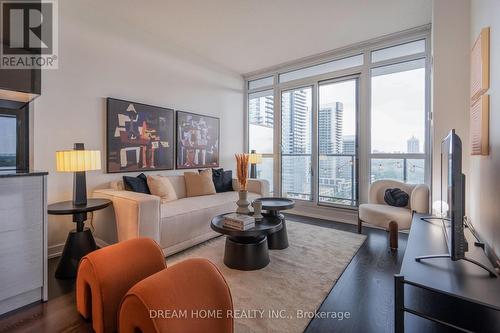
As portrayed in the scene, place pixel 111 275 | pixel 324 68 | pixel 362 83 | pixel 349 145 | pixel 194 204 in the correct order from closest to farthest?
1. pixel 111 275
2. pixel 194 204
3. pixel 362 83
4. pixel 349 145
5. pixel 324 68

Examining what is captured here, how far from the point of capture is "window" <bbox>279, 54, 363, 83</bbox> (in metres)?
4.04

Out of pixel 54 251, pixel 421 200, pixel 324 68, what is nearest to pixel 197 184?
pixel 54 251

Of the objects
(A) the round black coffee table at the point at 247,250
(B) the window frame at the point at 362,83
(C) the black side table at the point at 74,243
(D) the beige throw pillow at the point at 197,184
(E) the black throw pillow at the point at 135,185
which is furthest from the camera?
(D) the beige throw pillow at the point at 197,184

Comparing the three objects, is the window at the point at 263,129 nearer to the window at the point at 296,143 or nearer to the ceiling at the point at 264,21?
the window at the point at 296,143

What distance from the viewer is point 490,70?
1685mm

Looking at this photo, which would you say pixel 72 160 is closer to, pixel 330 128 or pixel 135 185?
pixel 135 185

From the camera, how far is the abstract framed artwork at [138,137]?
311 cm

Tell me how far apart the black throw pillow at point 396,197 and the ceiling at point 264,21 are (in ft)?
7.66

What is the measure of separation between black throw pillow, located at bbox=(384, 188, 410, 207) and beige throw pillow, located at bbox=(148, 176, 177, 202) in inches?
119

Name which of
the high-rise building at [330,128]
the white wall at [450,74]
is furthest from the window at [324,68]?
the white wall at [450,74]

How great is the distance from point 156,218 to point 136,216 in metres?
0.20

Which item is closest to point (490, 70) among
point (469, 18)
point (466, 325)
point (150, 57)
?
point (469, 18)

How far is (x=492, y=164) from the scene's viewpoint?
5.23 feet

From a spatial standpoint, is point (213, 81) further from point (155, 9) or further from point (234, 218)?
point (234, 218)
